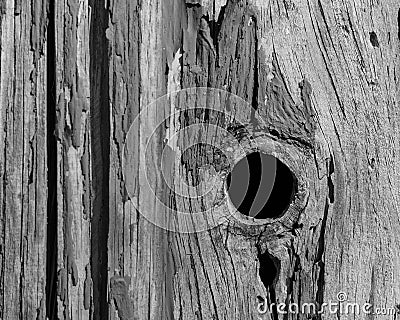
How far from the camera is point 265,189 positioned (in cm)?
112

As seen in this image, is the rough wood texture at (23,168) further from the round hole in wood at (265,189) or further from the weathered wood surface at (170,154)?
the round hole in wood at (265,189)

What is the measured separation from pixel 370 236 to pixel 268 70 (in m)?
0.31

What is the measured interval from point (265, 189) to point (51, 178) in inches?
13.4

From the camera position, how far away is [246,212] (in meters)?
1.14

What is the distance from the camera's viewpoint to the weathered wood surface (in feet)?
3.41

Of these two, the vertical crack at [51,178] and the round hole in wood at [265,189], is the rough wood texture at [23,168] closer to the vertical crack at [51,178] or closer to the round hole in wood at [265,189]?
the vertical crack at [51,178]

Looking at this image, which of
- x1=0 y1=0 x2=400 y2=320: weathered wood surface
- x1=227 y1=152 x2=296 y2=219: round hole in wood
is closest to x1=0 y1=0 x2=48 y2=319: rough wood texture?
x1=0 y1=0 x2=400 y2=320: weathered wood surface

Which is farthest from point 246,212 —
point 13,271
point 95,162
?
point 13,271

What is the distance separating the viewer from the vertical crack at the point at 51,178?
41.3 inches

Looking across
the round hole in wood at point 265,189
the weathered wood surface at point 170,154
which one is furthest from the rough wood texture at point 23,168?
the round hole in wood at point 265,189

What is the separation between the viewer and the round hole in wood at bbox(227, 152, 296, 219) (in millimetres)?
1099

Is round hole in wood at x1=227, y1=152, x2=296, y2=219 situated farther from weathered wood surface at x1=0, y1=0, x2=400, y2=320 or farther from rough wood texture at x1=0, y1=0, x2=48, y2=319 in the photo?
rough wood texture at x1=0, y1=0, x2=48, y2=319

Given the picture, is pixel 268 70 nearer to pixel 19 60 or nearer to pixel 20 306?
pixel 19 60

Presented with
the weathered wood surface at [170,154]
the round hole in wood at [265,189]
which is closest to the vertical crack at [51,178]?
the weathered wood surface at [170,154]
